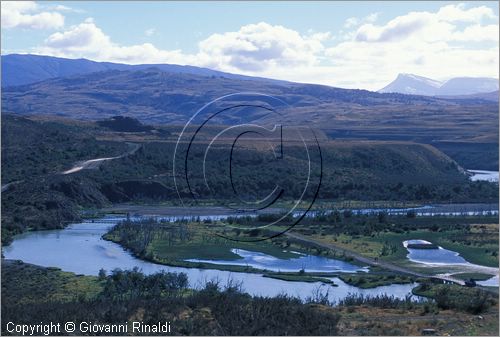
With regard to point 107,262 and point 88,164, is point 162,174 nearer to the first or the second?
point 88,164

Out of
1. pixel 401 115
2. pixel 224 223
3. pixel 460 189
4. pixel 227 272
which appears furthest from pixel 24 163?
pixel 401 115

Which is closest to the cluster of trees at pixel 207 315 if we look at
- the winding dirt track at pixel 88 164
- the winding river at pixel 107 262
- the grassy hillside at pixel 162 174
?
the winding river at pixel 107 262

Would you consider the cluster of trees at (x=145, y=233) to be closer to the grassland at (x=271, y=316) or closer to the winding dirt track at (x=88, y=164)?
the grassland at (x=271, y=316)

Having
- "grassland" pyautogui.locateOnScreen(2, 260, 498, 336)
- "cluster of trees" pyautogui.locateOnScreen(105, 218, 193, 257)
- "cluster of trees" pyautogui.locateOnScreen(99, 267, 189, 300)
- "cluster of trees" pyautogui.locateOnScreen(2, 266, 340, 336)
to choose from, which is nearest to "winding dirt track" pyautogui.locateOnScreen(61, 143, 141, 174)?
"cluster of trees" pyautogui.locateOnScreen(105, 218, 193, 257)

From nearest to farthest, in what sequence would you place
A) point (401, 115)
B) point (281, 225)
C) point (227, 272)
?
point (227, 272), point (281, 225), point (401, 115)

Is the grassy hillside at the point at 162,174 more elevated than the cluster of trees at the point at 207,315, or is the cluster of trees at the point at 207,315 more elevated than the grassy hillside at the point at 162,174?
the cluster of trees at the point at 207,315

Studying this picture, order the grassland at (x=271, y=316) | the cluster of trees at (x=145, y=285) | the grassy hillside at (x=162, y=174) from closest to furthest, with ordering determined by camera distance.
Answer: the grassland at (x=271, y=316)
the cluster of trees at (x=145, y=285)
the grassy hillside at (x=162, y=174)

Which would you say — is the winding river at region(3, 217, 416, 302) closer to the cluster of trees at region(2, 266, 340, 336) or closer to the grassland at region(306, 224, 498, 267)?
the grassland at region(306, 224, 498, 267)

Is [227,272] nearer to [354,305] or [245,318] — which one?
[354,305]
